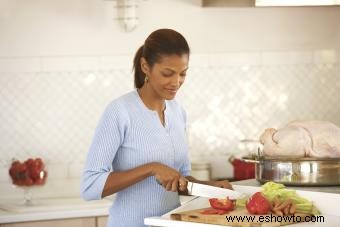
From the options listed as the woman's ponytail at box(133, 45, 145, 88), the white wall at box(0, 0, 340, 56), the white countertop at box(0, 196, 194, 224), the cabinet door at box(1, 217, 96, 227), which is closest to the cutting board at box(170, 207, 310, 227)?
the woman's ponytail at box(133, 45, 145, 88)

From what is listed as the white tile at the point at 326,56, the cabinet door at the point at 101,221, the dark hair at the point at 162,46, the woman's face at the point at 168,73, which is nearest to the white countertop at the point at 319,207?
the woman's face at the point at 168,73

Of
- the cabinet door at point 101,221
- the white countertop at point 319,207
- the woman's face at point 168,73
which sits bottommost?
the cabinet door at point 101,221

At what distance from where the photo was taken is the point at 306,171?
2.35 meters

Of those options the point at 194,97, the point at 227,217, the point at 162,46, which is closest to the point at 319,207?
the point at 227,217

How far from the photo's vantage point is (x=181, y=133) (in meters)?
2.57

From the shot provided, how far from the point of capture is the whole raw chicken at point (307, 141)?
7.74 feet

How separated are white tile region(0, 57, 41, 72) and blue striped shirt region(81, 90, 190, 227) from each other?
147cm

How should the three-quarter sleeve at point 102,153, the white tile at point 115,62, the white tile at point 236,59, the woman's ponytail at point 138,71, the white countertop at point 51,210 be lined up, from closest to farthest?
the three-quarter sleeve at point 102,153 < the woman's ponytail at point 138,71 < the white countertop at point 51,210 < the white tile at point 115,62 < the white tile at point 236,59

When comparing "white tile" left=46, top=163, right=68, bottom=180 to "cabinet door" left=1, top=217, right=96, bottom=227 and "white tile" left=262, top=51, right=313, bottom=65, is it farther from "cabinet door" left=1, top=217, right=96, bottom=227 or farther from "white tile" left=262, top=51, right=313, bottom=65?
"white tile" left=262, top=51, right=313, bottom=65

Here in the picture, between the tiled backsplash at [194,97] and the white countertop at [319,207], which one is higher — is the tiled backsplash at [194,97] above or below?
above

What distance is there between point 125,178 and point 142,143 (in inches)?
6.2

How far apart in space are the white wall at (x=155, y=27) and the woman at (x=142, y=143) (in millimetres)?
1441

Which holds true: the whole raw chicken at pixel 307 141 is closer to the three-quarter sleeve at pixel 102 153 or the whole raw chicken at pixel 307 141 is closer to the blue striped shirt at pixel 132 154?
the blue striped shirt at pixel 132 154

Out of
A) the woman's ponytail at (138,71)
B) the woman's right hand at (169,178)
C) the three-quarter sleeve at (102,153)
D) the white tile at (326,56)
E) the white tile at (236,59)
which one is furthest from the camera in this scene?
the white tile at (326,56)
